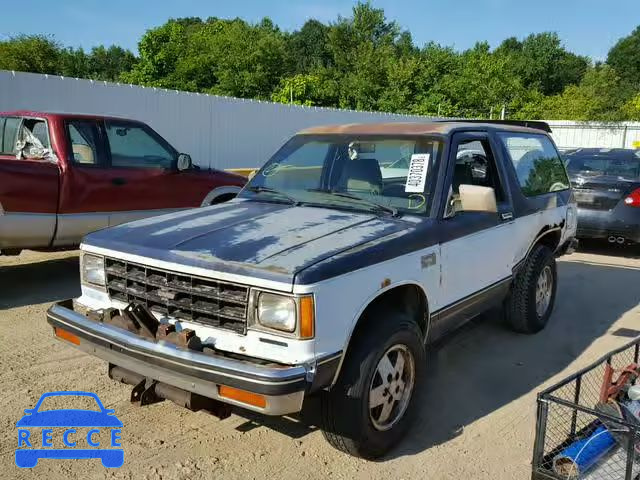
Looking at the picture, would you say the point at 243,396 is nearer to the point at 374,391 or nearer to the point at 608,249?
the point at 374,391

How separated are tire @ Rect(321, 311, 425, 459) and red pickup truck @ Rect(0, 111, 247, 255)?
4.37 meters

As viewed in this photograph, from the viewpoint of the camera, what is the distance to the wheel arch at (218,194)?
7.84m

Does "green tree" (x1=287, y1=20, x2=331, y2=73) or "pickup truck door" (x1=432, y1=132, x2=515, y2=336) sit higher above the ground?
"green tree" (x1=287, y1=20, x2=331, y2=73)

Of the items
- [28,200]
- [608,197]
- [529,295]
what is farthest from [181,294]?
[608,197]

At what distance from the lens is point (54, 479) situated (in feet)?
10.3

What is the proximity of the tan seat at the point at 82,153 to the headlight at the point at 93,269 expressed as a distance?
3365 mm

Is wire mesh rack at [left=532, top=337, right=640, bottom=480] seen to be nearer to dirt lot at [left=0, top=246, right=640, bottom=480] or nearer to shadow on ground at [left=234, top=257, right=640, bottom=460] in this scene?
dirt lot at [left=0, top=246, right=640, bottom=480]

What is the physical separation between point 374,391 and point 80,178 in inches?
184

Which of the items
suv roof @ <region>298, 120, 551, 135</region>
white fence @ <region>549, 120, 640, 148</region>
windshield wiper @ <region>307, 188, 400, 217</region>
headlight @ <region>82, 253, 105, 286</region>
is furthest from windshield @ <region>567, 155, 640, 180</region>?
white fence @ <region>549, 120, 640, 148</region>

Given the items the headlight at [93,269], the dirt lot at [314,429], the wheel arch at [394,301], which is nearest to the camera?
the wheel arch at [394,301]

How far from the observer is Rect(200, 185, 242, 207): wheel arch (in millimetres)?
7840

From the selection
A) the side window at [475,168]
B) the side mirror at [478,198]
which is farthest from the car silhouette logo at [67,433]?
the side window at [475,168]

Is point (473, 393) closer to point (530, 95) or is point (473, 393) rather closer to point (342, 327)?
point (342, 327)

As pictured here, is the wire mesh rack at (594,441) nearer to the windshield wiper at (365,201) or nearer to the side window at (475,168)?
the windshield wiper at (365,201)
